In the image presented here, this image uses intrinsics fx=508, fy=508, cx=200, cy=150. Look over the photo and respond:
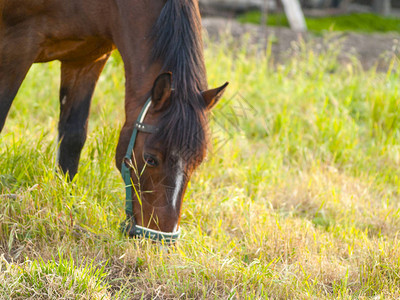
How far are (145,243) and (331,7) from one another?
1080 centimetres

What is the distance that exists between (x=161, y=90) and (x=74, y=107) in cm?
113

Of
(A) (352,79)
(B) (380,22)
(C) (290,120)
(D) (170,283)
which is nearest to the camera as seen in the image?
(D) (170,283)

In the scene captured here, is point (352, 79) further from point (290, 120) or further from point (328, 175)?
point (328, 175)

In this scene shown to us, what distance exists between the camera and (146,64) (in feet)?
8.78

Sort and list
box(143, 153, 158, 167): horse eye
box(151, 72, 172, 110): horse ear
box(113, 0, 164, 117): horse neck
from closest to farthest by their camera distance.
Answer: box(151, 72, 172, 110): horse ear
box(143, 153, 158, 167): horse eye
box(113, 0, 164, 117): horse neck

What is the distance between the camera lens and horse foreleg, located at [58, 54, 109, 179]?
3.33 metres

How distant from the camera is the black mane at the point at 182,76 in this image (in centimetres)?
245

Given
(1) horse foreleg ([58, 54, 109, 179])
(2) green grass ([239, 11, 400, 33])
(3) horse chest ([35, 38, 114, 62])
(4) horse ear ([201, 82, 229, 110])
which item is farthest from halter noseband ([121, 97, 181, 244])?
(2) green grass ([239, 11, 400, 33])

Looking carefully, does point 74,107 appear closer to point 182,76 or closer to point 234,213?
point 182,76

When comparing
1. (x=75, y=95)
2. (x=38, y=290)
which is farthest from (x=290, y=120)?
(x=38, y=290)

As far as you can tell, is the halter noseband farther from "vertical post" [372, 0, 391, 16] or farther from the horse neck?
"vertical post" [372, 0, 391, 16]

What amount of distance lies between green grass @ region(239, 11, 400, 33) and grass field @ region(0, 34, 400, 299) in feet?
14.2

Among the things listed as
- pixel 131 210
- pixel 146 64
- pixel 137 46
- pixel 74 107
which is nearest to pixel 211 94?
pixel 146 64

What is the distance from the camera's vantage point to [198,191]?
3.50 metres
